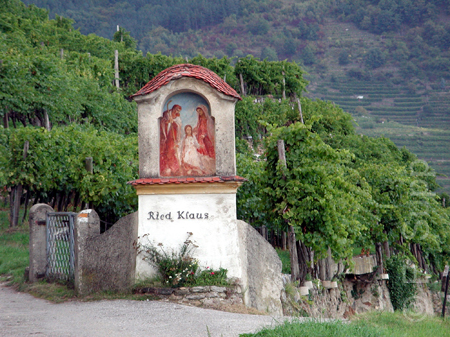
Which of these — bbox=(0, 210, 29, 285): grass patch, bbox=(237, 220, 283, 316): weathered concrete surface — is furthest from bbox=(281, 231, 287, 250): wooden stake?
bbox=(237, 220, 283, 316): weathered concrete surface

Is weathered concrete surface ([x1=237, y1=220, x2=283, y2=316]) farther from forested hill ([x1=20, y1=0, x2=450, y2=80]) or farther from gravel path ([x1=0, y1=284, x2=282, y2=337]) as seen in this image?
forested hill ([x1=20, y1=0, x2=450, y2=80])

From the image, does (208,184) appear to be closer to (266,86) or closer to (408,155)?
(266,86)

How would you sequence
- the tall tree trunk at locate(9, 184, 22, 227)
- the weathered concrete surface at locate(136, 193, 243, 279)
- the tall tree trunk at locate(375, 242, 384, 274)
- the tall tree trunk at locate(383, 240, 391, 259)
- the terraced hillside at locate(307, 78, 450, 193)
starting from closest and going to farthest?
the weathered concrete surface at locate(136, 193, 243, 279)
the tall tree trunk at locate(9, 184, 22, 227)
the tall tree trunk at locate(375, 242, 384, 274)
the tall tree trunk at locate(383, 240, 391, 259)
the terraced hillside at locate(307, 78, 450, 193)

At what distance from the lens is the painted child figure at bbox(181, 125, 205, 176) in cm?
1108

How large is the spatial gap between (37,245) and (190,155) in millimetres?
4221

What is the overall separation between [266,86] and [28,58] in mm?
23510

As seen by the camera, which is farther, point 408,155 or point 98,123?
point 408,155

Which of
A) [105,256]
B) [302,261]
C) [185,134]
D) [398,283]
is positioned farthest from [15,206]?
[398,283]

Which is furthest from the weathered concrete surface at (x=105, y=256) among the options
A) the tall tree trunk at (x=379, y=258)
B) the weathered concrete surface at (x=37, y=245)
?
the tall tree trunk at (x=379, y=258)

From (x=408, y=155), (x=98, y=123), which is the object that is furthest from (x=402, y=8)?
(x=98, y=123)

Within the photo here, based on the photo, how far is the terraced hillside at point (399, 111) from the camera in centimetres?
9425

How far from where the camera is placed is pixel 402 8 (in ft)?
563

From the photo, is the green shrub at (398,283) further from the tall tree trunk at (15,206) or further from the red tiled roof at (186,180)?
the tall tree trunk at (15,206)

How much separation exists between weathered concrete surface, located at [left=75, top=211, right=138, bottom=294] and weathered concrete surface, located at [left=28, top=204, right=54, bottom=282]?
176 cm
